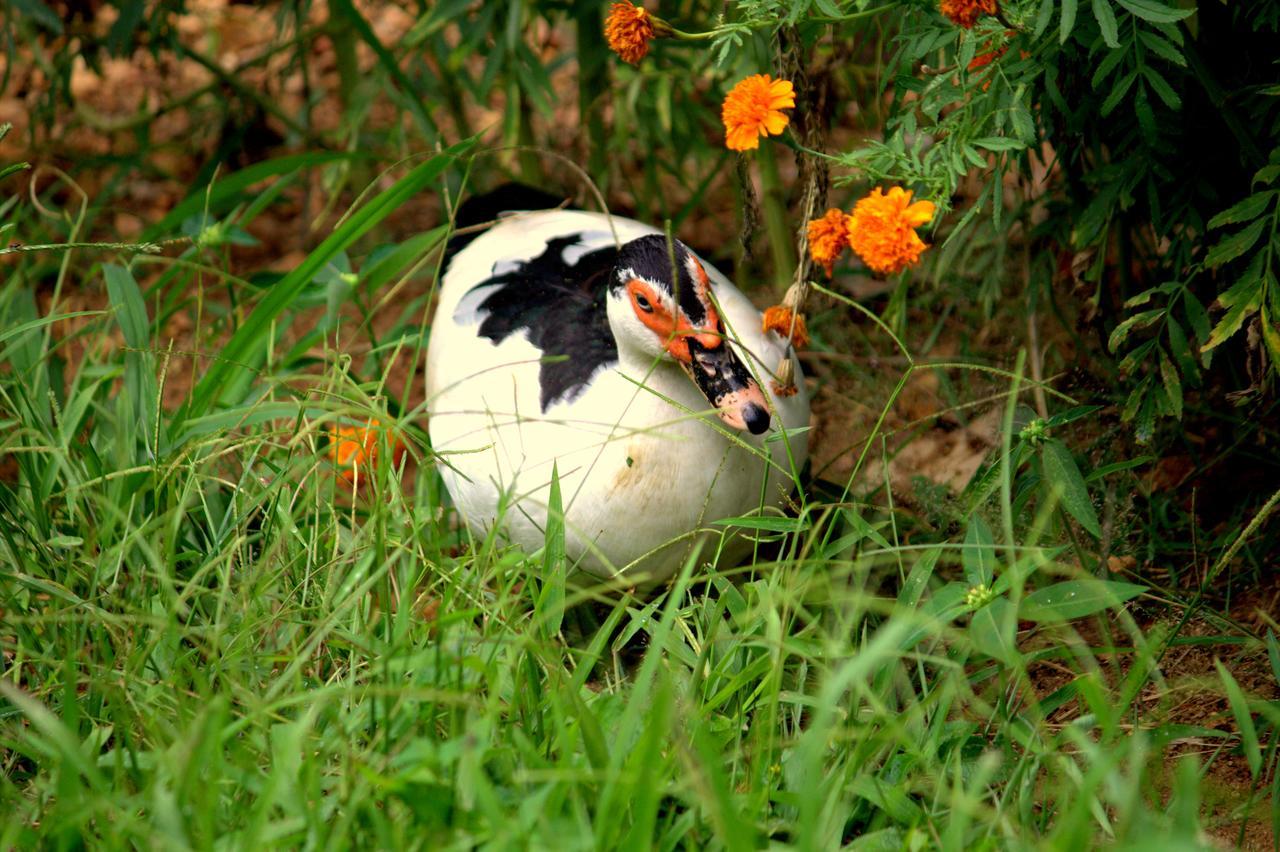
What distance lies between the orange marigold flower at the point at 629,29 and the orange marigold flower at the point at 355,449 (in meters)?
0.65

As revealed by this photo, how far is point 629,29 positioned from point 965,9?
0.48 meters

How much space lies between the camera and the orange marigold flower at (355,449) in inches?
75.6

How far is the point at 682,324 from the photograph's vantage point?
1972 mm

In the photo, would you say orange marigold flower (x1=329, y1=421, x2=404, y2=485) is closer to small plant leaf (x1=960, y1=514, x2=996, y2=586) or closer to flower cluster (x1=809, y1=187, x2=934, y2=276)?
flower cluster (x1=809, y1=187, x2=934, y2=276)

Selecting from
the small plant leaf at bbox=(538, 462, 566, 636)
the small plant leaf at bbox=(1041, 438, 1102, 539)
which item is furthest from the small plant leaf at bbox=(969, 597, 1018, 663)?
the small plant leaf at bbox=(538, 462, 566, 636)

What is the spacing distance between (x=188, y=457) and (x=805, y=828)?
1.29 metres

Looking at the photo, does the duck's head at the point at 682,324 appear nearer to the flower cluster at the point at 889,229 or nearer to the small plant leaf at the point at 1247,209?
the flower cluster at the point at 889,229

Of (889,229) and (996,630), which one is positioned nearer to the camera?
(996,630)

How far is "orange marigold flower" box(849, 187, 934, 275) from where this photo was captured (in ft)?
5.61

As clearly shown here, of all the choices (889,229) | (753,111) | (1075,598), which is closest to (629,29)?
(753,111)

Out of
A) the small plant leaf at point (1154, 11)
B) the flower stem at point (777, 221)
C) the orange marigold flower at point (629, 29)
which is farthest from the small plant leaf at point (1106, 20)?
the flower stem at point (777, 221)

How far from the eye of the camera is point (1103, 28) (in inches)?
60.6

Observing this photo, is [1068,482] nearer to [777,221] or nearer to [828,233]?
[828,233]

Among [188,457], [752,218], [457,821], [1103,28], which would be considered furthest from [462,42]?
[457,821]
